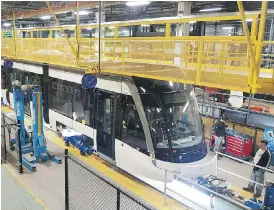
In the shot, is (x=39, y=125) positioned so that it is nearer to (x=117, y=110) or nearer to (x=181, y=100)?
(x=117, y=110)

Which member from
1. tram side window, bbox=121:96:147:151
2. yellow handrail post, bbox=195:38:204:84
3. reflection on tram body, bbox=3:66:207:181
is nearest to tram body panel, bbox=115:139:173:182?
reflection on tram body, bbox=3:66:207:181

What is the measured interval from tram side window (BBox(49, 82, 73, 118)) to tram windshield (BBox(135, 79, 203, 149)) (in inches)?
169

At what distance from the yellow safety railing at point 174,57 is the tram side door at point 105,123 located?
1.02 m

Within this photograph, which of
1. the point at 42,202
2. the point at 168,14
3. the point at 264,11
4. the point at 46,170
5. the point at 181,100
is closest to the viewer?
the point at 264,11

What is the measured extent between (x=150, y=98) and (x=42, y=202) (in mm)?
3987

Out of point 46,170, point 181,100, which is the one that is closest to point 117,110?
point 181,100

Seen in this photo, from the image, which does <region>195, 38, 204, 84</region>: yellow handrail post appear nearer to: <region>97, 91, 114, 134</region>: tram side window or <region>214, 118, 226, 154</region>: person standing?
<region>97, 91, 114, 134</region>: tram side window

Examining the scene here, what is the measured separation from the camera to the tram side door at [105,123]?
342 inches

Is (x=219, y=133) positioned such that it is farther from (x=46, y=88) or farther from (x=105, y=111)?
(x=46, y=88)

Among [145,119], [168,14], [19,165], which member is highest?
[168,14]

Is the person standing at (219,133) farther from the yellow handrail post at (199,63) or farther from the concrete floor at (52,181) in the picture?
the yellow handrail post at (199,63)

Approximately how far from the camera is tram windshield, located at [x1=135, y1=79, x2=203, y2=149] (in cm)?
761

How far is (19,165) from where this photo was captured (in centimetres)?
888

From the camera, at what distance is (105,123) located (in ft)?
29.5
